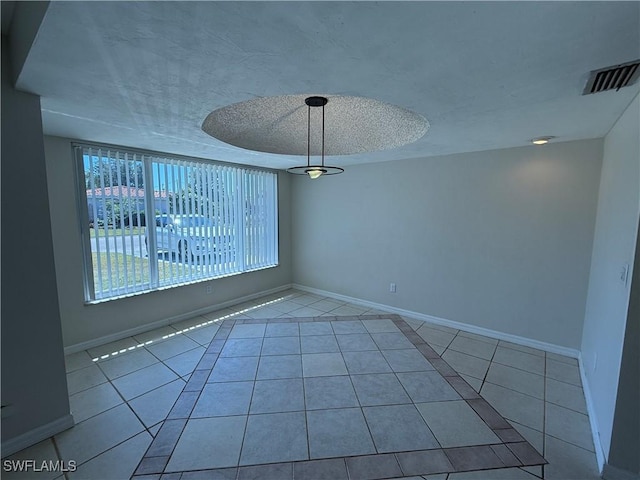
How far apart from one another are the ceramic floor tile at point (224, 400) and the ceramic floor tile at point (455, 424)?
4.46 feet

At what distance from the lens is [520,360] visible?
283cm

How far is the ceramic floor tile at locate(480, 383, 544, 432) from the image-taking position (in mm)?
2027

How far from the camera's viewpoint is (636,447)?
4.98 feet

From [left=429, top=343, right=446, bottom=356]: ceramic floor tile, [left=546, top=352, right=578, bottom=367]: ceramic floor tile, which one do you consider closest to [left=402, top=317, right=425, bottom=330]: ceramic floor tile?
[left=429, top=343, right=446, bottom=356]: ceramic floor tile

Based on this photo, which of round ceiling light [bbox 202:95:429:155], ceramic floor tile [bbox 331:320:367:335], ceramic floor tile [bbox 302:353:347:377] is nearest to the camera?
round ceiling light [bbox 202:95:429:155]

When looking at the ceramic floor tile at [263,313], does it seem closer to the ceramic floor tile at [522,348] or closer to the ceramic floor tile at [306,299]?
the ceramic floor tile at [306,299]

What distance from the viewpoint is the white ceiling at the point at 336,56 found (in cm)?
98

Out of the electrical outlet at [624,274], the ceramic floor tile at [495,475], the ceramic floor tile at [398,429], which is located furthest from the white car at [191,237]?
the electrical outlet at [624,274]

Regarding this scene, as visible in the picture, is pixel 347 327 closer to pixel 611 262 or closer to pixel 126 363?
pixel 126 363

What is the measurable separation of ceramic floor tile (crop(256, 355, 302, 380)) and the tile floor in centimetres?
1

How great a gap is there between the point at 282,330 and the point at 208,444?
5.65 ft

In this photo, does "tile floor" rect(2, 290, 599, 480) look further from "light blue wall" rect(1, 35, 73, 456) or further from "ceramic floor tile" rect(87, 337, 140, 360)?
"light blue wall" rect(1, 35, 73, 456)

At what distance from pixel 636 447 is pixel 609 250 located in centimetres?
127

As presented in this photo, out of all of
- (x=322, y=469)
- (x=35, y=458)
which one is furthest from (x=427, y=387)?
(x=35, y=458)
